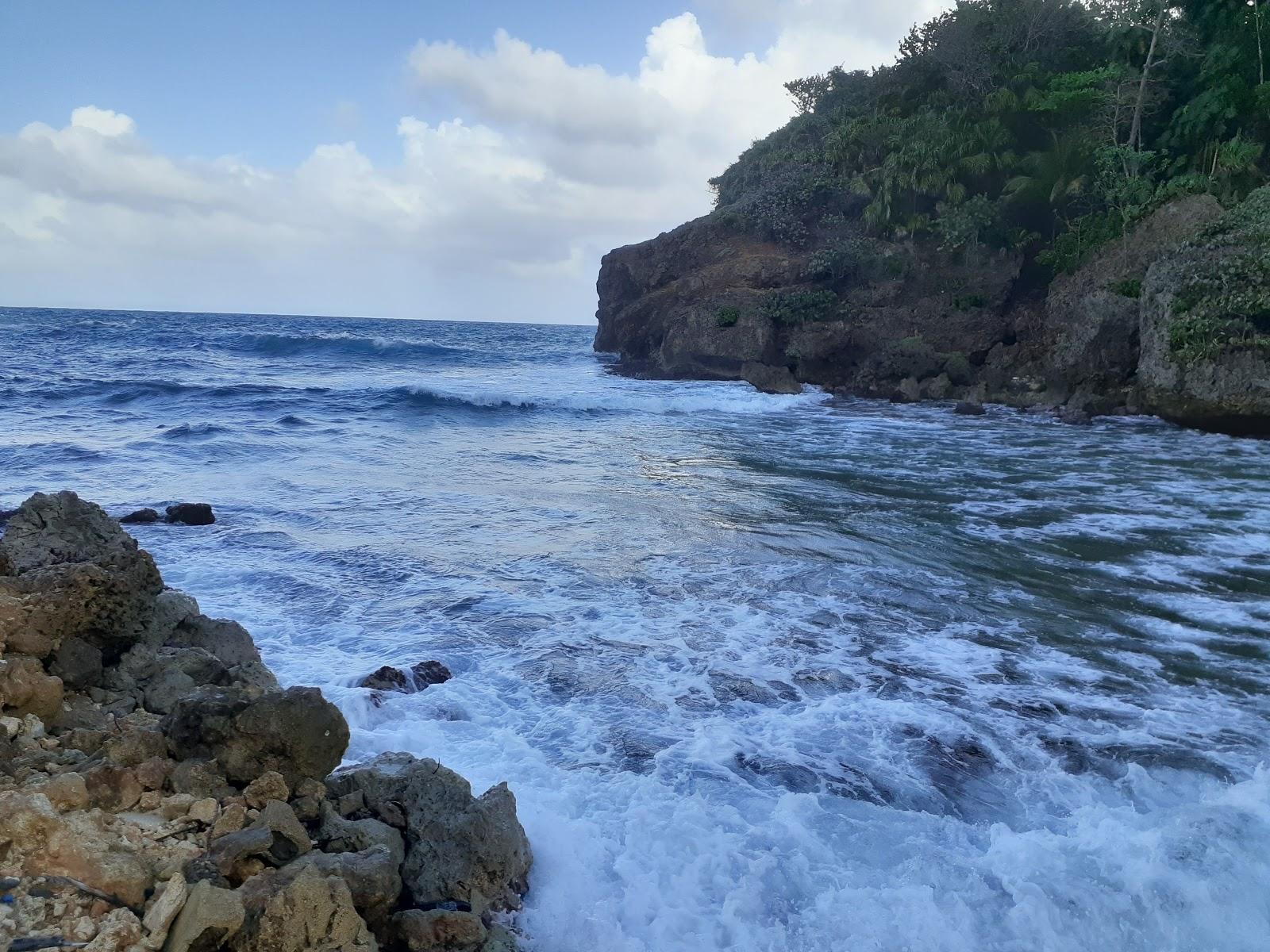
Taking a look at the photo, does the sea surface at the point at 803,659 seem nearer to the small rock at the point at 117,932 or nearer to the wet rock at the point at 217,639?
the wet rock at the point at 217,639

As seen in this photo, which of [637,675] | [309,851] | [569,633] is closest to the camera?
[309,851]

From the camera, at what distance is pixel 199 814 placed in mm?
4020

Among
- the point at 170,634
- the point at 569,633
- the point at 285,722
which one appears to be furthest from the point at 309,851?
the point at 569,633

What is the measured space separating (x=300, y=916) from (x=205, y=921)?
345 millimetres

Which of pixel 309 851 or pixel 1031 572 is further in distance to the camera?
pixel 1031 572

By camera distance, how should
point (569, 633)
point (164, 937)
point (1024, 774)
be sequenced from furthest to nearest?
point (569, 633), point (1024, 774), point (164, 937)

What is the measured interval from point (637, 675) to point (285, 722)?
3.11 meters

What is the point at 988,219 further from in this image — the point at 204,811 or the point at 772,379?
the point at 204,811

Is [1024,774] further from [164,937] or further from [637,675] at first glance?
[164,937]

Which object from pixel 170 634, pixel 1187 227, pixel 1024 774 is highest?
pixel 1187 227

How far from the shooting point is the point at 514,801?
4641 mm

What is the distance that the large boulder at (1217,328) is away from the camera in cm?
1873

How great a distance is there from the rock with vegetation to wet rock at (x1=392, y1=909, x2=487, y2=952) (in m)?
20.9

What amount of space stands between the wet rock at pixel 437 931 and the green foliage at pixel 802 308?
2929cm
